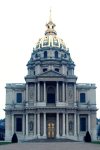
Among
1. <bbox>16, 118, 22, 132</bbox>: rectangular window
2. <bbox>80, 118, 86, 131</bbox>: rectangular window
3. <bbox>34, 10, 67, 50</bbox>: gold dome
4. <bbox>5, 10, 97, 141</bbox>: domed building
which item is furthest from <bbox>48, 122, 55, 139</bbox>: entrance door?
<bbox>34, 10, 67, 50</bbox>: gold dome

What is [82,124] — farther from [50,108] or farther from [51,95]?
[51,95]

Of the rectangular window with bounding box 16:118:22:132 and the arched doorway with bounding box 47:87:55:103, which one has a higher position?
the arched doorway with bounding box 47:87:55:103

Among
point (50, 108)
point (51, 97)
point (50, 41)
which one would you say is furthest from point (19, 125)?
point (50, 41)

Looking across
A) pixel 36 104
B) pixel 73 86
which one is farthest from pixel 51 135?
pixel 73 86

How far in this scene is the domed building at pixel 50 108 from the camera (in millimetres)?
62562

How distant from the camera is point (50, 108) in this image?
62.4m

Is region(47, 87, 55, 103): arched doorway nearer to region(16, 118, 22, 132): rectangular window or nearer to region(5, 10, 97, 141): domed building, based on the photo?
region(5, 10, 97, 141): domed building

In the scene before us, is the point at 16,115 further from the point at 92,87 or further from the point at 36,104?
the point at 92,87

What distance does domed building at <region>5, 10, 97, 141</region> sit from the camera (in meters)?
62.6

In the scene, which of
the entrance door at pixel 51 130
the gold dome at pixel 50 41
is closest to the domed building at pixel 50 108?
the entrance door at pixel 51 130

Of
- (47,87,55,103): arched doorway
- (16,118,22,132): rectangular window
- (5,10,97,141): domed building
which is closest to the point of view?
(5,10,97,141): domed building

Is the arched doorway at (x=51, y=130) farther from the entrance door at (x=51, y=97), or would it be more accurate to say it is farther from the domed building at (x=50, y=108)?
the entrance door at (x=51, y=97)

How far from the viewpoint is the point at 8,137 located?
65.0 m

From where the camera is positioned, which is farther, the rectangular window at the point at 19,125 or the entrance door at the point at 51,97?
the entrance door at the point at 51,97
